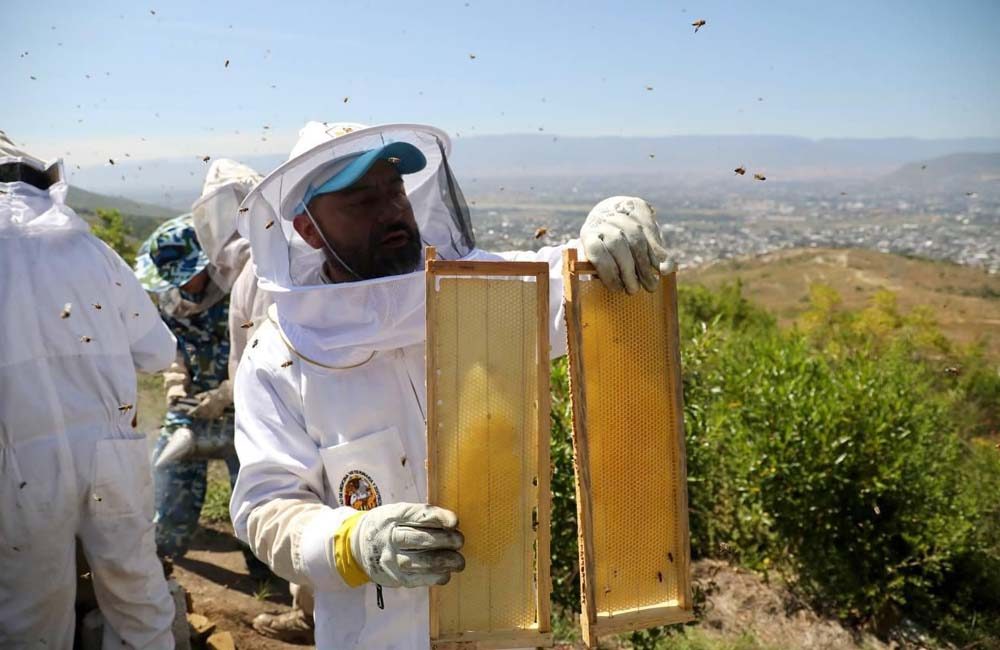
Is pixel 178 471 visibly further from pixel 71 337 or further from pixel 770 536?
pixel 770 536

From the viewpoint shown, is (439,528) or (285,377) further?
(285,377)

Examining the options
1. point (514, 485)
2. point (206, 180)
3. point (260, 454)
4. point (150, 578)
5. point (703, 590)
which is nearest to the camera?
point (514, 485)

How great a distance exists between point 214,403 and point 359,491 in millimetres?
3399

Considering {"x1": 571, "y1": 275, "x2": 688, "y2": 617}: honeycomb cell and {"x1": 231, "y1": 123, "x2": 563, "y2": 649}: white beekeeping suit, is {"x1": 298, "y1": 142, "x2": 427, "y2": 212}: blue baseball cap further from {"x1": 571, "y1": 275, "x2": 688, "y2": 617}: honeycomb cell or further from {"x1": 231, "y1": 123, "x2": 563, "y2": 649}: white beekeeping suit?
{"x1": 571, "y1": 275, "x2": 688, "y2": 617}: honeycomb cell

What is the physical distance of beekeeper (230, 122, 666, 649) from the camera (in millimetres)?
1893

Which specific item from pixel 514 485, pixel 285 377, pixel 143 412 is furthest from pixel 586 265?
pixel 143 412

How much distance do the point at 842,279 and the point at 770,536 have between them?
3068 cm

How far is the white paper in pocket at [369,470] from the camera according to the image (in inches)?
84.4

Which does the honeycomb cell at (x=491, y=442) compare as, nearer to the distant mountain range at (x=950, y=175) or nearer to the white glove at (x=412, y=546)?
the white glove at (x=412, y=546)

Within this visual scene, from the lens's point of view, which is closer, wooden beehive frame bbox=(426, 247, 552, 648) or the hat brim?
wooden beehive frame bbox=(426, 247, 552, 648)

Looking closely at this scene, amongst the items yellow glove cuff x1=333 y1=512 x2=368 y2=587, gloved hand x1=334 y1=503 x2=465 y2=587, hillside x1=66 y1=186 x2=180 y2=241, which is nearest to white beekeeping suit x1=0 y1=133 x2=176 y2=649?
hillside x1=66 y1=186 x2=180 y2=241

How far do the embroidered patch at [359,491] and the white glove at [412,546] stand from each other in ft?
Result: 1.07

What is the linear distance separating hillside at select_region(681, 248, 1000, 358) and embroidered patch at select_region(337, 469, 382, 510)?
20.0 m

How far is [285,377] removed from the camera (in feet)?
7.36
